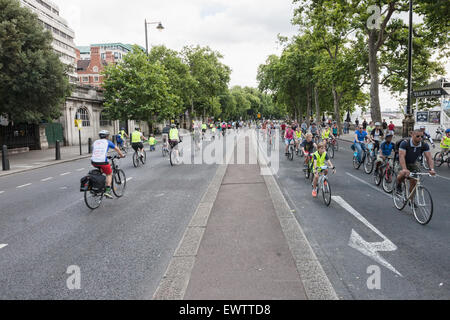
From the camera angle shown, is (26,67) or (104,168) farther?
(26,67)

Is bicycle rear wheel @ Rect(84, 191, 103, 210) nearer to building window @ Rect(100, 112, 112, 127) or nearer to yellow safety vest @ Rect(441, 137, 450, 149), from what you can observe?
yellow safety vest @ Rect(441, 137, 450, 149)

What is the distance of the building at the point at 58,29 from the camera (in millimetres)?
73250

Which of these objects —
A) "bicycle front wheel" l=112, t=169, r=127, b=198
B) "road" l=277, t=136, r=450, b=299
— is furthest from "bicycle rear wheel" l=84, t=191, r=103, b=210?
"road" l=277, t=136, r=450, b=299

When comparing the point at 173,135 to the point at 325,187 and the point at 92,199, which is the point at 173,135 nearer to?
the point at 92,199

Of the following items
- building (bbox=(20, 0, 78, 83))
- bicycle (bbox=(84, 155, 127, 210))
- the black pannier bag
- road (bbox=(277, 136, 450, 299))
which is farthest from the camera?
building (bbox=(20, 0, 78, 83))

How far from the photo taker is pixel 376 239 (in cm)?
545

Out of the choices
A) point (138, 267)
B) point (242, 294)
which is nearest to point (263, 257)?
point (242, 294)

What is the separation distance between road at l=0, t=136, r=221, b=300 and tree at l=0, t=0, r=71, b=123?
12010 millimetres

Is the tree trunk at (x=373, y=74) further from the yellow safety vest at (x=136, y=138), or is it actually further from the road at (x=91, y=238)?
the road at (x=91, y=238)

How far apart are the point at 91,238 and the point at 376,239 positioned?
4.72 meters

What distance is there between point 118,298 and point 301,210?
465 centimetres

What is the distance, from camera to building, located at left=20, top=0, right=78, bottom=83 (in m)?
73.2

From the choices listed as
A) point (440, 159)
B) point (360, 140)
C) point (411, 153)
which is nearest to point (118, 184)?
point (411, 153)
